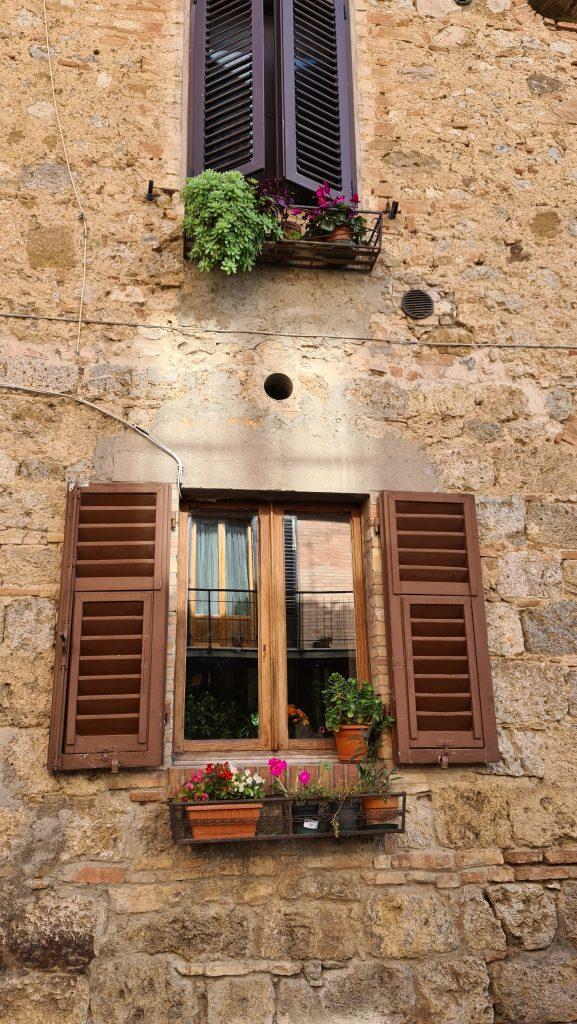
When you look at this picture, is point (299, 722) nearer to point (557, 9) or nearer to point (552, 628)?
point (552, 628)

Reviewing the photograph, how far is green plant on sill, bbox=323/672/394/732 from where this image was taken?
4.15m

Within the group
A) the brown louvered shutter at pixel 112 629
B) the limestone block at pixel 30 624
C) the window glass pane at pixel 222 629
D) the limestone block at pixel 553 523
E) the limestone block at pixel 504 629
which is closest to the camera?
the brown louvered shutter at pixel 112 629

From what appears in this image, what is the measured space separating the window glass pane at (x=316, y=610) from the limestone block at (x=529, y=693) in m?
0.76

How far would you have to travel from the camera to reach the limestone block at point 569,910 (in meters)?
4.00

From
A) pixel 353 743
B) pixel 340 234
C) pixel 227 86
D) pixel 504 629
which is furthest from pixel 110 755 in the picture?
pixel 227 86

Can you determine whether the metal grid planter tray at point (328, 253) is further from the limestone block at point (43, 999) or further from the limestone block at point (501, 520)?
the limestone block at point (43, 999)

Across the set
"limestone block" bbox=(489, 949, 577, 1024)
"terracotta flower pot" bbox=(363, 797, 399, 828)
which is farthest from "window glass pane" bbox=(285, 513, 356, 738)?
"limestone block" bbox=(489, 949, 577, 1024)

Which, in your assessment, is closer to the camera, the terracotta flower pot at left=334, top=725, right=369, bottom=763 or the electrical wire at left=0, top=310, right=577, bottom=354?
the terracotta flower pot at left=334, top=725, right=369, bottom=763

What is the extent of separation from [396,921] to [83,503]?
247 cm

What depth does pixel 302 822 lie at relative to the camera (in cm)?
389

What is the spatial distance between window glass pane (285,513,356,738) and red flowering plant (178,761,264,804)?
1.74 ft

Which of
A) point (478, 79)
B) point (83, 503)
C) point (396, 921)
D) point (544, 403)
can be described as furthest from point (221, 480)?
point (478, 79)

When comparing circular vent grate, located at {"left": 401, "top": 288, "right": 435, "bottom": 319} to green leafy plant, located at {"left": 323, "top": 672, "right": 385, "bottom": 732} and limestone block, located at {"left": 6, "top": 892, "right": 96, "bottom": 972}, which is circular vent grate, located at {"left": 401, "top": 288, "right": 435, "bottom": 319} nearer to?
green leafy plant, located at {"left": 323, "top": 672, "right": 385, "bottom": 732}

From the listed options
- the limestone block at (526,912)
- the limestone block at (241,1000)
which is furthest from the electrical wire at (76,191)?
the limestone block at (526,912)
